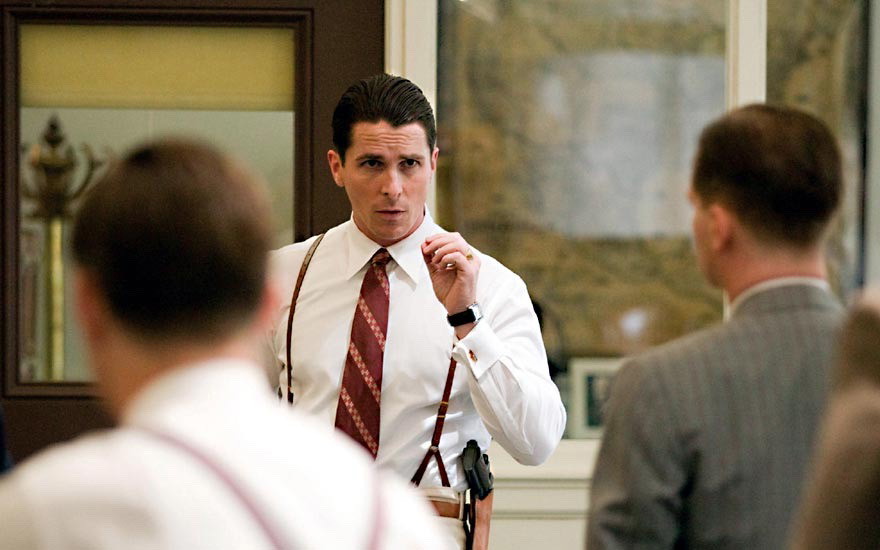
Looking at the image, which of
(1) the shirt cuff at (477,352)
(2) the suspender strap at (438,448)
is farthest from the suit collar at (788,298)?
(2) the suspender strap at (438,448)

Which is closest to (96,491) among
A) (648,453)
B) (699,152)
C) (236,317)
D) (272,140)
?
(236,317)

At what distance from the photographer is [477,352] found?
Answer: 94.3 inches

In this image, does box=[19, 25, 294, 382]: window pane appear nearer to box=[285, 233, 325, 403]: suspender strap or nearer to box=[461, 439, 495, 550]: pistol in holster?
box=[285, 233, 325, 403]: suspender strap

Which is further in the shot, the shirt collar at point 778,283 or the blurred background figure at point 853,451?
the shirt collar at point 778,283

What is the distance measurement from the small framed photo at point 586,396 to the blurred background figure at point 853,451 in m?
2.78

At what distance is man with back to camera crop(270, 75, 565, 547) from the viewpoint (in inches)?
96.1

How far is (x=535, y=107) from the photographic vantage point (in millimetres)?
3545

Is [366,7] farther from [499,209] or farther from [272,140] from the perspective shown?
[499,209]

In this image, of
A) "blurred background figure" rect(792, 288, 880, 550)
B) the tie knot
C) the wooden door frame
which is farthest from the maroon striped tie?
"blurred background figure" rect(792, 288, 880, 550)

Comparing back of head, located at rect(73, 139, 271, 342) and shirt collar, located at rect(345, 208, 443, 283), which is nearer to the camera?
back of head, located at rect(73, 139, 271, 342)

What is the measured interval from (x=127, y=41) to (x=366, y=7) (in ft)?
2.18

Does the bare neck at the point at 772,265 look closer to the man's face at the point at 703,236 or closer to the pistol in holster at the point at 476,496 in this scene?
the man's face at the point at 703,236

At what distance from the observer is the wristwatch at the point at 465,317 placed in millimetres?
2428

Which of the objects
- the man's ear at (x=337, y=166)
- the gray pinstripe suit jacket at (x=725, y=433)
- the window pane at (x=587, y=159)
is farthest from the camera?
the window pane at (x=587, y=159)
